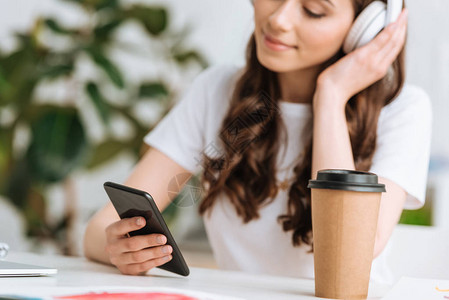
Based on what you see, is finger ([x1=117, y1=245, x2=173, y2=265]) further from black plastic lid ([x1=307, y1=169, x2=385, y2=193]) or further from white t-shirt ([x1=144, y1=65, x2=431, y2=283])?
white t-shirt ([x1=144, y1=65, x2=431, y2=283])

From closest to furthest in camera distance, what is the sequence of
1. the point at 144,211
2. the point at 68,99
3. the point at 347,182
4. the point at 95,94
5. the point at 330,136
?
the point at 347,182
the point at 144,211
the point at 330,136
the point at 95,94
the point at 68,99

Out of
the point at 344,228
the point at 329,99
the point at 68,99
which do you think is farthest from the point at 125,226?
the point at 68,99

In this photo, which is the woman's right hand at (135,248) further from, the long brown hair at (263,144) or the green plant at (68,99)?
the green plant at (68,99)

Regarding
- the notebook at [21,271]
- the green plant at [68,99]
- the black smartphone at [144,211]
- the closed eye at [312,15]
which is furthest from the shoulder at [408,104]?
the green plant at [68,99]

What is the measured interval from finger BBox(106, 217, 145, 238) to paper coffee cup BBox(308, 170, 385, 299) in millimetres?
265

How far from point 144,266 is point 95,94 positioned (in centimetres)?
166

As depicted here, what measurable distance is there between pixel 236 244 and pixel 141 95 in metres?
1.52

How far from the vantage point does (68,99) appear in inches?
106

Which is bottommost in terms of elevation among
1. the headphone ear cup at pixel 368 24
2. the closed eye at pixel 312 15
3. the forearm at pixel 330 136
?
the forearm at pixel 330 136

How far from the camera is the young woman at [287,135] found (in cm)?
114

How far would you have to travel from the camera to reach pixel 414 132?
125cm

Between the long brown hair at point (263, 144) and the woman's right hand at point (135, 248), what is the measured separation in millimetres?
405

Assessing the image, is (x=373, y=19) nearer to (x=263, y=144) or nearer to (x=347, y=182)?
(x=263, y=144)

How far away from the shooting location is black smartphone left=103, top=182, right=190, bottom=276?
2.56ft
